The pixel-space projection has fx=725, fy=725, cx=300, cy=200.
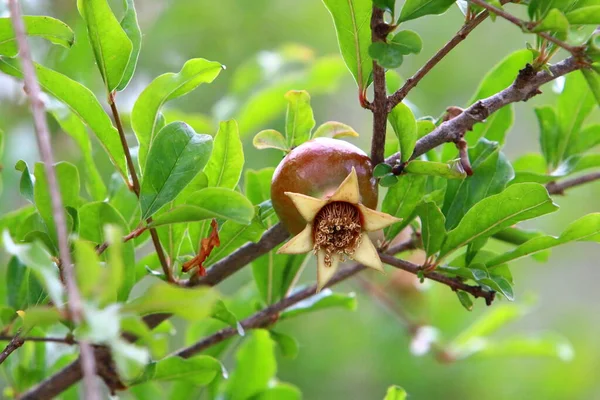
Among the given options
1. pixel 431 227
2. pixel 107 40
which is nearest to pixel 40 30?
pixel 107 40

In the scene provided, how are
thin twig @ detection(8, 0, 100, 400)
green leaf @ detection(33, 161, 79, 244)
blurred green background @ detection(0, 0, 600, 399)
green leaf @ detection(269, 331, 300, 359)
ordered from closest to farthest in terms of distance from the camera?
thin twig @ detection(8, 0, 100, 400) → green leaf @ detection(33, 161, 79, 244) → green leaf @ detection(269, 331, 300, 359) → blurred green background @ detection(0, 0, 600, 399)

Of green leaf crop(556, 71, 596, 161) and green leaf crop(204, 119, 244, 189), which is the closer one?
green leaf crop(204, 119, 244, 189)

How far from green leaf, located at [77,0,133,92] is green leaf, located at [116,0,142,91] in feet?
0.05

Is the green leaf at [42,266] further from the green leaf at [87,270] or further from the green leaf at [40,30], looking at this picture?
the green leaf at [40,30]

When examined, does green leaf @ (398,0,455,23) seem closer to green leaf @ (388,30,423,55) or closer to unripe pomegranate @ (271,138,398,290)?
green leaf @ (388,30,423,55)

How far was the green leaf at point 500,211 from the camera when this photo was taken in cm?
67

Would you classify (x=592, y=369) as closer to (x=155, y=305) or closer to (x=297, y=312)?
(x=297, y=312)

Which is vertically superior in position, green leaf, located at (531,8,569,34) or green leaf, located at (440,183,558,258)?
green leaf, located at (531,8,569,34)

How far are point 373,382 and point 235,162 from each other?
4.32ft

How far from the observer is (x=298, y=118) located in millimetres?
751

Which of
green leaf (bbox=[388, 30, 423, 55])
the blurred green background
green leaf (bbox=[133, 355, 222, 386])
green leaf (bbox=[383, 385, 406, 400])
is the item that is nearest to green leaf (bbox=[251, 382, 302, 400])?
green leaf (bbox=[133, 355, 222, 386])

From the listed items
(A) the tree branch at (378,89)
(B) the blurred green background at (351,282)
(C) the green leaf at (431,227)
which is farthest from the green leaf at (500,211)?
(B) the blurred green background at (351,282)

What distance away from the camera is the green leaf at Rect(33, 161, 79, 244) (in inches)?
25.8

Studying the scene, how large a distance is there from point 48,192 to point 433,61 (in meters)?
0.36
